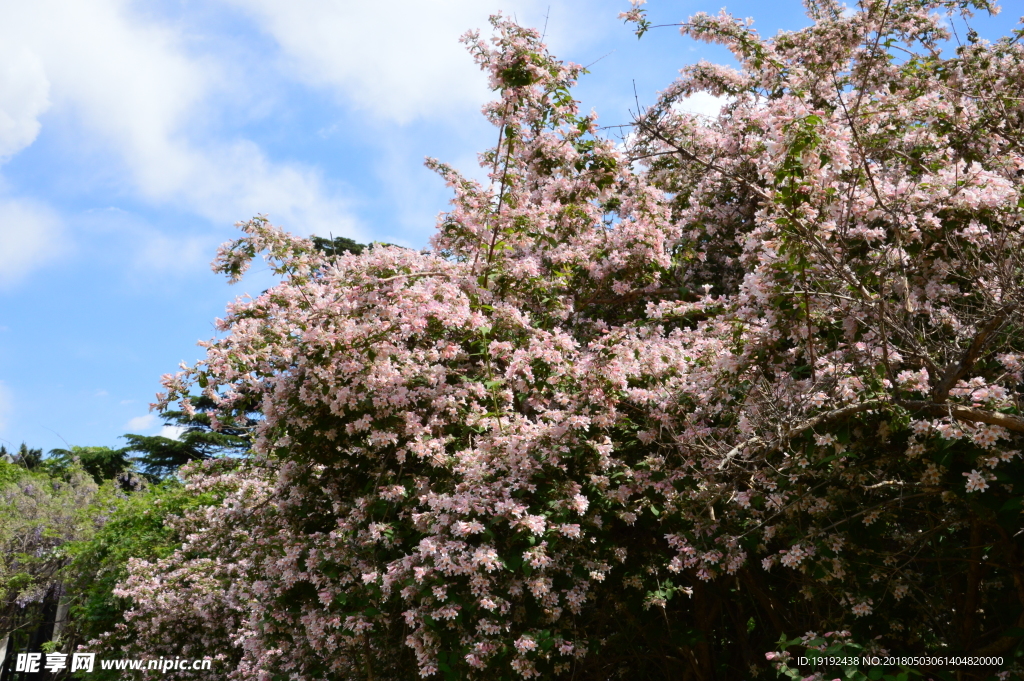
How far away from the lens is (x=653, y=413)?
13.6 ft

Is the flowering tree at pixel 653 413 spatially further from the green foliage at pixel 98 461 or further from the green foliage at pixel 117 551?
the green foliage at pixel 98 461

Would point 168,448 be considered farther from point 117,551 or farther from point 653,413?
point 653,413

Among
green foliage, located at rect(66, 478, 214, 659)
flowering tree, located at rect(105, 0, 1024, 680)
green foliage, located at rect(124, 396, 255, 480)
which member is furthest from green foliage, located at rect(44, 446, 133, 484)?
flowering tree, located at rect(105, 0, 1024, 680)

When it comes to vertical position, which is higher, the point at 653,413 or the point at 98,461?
the point at 98,461

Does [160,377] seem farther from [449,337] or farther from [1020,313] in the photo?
[1020,313]

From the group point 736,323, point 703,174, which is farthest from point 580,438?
point 703,174

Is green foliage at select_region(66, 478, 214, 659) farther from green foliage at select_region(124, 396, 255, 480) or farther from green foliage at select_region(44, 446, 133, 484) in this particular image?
green foliage at select_region(44, 446, 133, 484)

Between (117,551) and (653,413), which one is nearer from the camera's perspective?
(653,413)

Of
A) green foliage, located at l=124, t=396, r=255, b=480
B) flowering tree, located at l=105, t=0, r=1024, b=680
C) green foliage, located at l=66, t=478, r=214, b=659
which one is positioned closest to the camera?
flowering tree, located at l=105, t=0, r=1024, b=680

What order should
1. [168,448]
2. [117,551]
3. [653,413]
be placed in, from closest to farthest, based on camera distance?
[653,413], [117,551], [168,448]

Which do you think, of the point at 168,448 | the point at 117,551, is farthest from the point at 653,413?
the point at 168,448

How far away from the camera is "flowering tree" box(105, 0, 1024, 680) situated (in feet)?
11.3

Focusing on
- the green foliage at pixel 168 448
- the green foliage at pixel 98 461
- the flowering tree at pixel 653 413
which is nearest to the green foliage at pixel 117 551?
the flowering tree at pixel 653 413

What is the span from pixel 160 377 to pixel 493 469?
6.94ft
